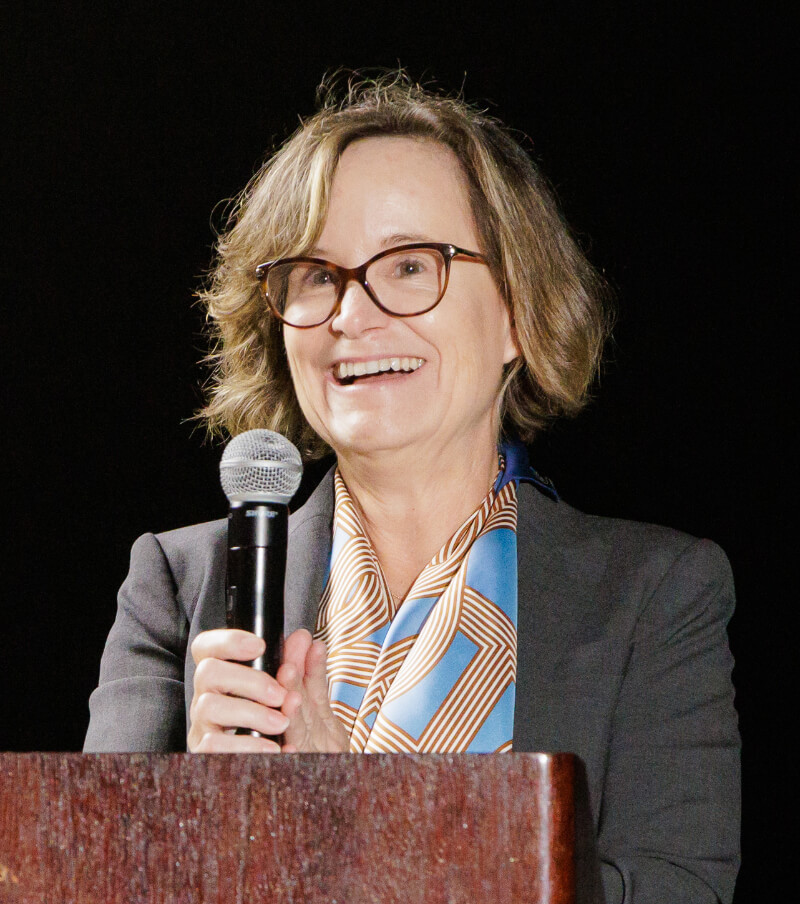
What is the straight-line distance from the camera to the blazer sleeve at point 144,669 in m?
1.53

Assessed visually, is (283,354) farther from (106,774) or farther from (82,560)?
(106,774)

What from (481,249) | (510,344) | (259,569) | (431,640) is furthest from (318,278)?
(259,569)

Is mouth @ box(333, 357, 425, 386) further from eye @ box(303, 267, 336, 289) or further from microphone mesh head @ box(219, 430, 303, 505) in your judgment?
microphone mesh head @ box(219, 430, 303, 505)

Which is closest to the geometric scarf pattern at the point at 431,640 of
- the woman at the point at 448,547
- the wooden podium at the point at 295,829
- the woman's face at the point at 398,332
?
the woman at the point at 448,547

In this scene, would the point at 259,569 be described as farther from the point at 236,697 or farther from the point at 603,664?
the point at 603,664

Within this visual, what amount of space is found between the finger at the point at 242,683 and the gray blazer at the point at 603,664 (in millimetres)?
481

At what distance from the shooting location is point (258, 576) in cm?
92

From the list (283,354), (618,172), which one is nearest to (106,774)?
(283,354)

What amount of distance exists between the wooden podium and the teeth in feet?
3.23

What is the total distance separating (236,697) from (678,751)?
2.31 ft

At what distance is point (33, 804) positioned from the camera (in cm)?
63

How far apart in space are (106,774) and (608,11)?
2.00 meters

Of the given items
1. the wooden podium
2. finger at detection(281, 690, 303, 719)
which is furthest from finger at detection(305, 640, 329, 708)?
the wooden podium

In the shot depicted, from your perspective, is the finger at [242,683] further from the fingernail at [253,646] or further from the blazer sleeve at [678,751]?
the blazer sleeve at [678,751]
